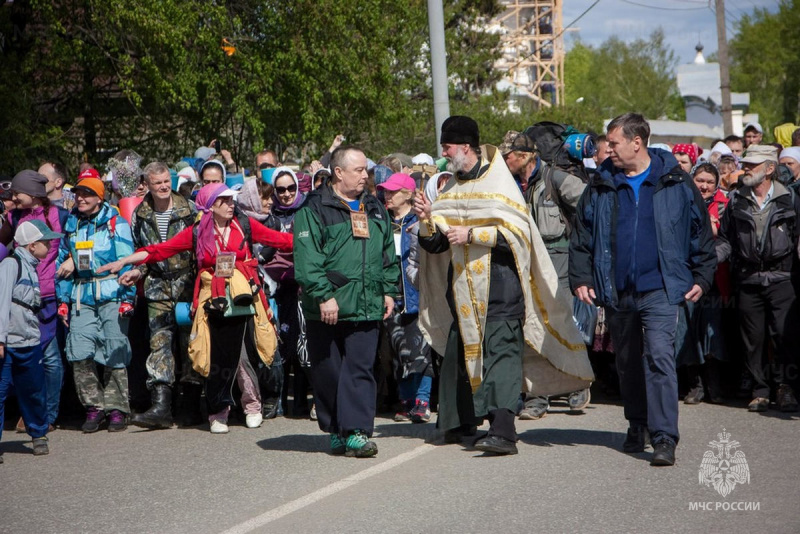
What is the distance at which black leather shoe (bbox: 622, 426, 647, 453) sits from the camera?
7.96 meters

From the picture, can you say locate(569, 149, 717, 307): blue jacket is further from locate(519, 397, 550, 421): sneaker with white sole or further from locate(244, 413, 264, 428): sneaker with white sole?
locate(244, 413, 264, 428): sneaker with white sole

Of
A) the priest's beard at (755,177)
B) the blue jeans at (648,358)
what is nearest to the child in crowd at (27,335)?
the blue jeans at (648,358)

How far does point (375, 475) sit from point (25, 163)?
39.1 ft

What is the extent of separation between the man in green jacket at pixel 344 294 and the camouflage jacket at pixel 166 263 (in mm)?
2043

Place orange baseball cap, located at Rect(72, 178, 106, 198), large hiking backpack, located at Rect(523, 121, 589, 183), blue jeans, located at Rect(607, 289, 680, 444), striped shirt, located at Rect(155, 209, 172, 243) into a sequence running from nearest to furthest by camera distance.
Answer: blue jeans, located at Rect(607, 289, 680, 444)
orange baseball cap, located at Rect(72, 178, 106, 198)
striped shirt, located at Rect(155, 209, 172, 243)
large hiking backpack, located at Rect(523, 121, 589, 183)

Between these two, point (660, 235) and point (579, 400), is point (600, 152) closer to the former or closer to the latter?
point (579, 400)

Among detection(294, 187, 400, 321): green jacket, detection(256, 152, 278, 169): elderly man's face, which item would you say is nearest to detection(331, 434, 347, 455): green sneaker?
detection(294, 187, 400, 321): green jacket

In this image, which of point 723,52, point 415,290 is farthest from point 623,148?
point 723,52

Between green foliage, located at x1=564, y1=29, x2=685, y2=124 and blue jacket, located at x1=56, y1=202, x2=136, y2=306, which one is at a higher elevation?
green foliage, located at x1=564, y1=29, x2=685, y2=124

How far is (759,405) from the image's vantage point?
9.75m

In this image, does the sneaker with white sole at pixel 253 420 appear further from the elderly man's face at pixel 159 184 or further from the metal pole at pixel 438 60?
the metal pole at pixel 438 60

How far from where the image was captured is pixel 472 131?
27.1 feet

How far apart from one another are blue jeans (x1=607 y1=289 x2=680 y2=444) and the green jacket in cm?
165

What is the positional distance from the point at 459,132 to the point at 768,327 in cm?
355
